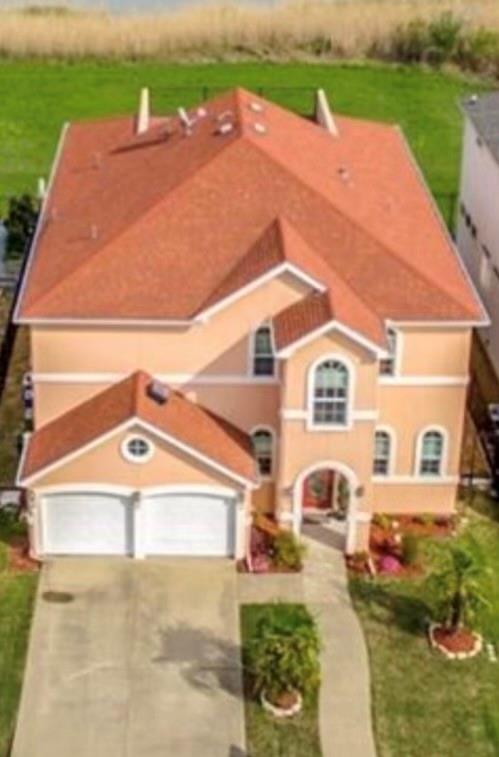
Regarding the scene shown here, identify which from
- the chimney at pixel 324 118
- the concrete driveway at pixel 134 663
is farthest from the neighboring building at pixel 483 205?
the concrete driveway at pixel 134 663

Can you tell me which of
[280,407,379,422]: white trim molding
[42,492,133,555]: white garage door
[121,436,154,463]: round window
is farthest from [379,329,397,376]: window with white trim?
[42,492,133,555]: white garage door

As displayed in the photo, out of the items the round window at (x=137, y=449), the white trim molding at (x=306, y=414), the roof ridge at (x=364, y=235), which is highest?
the roof ridge at (x=364, y=235)

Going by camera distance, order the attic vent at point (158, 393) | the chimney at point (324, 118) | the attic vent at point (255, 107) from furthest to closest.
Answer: the chimney at point (324, 118)
the attic vent at point (255, 107)
the attic vent at point (158, 393)

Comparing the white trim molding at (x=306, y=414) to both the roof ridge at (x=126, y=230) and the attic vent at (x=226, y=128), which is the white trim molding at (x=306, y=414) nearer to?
the roof ridge at (x=126, y=230)

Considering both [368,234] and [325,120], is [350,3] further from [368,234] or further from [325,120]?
[368,234]

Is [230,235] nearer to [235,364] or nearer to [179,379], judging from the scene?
[235,364]

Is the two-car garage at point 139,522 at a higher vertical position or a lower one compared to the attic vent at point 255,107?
lower

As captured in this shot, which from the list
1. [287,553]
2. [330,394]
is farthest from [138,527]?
[330,394]
